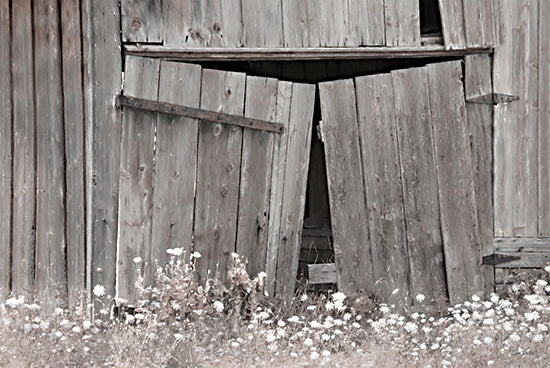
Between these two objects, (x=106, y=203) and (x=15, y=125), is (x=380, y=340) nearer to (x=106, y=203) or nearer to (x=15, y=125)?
(x=106, y=203)

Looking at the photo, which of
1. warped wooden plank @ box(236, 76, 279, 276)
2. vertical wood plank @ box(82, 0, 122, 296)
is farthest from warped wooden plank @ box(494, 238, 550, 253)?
vertical wood plank @ box(82, 0, 122, 296)

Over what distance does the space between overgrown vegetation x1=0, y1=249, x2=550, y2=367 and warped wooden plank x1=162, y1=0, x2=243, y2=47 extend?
5.17 feet

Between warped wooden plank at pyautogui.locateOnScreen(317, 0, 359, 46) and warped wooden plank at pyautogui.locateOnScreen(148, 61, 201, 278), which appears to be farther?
warped wooden plank at pyautogui.locateOnScreen(317, 0, 359, 46)

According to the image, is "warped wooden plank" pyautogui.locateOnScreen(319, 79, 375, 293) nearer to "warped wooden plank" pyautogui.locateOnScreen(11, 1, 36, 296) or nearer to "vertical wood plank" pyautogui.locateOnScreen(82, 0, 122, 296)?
"vertical wood plank" pyautogui.locateOnScreen(82, 0, 122, 296)

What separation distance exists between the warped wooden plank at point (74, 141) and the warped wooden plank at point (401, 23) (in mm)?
2361

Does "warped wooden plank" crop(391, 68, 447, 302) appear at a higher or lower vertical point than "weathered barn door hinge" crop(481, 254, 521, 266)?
higher

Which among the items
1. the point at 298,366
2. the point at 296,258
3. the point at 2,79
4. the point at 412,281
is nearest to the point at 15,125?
the point at 2,79

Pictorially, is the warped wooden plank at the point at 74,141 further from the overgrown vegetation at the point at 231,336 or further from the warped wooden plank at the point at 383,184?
the warped wooden plank at the point at 383,184

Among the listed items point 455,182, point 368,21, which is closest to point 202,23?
point 368,21

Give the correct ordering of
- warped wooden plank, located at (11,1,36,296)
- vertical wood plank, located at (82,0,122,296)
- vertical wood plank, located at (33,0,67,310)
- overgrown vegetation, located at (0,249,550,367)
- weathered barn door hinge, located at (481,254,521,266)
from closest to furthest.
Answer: overgrown vegetation, located at (0,249,550,367) → vertical wood plank, located at (82,0,122,296) → vertical wood plank, located at (33,0,67,310) → warped wooden plank, located at (11,1,36,296) → weathered barn door hinge, located at (481,254,521,266)

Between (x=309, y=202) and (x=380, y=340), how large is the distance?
392 cm

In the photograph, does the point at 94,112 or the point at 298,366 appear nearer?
the point at 298,366

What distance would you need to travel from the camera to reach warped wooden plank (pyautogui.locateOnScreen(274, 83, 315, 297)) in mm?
6301

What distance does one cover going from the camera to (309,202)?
9414mm
